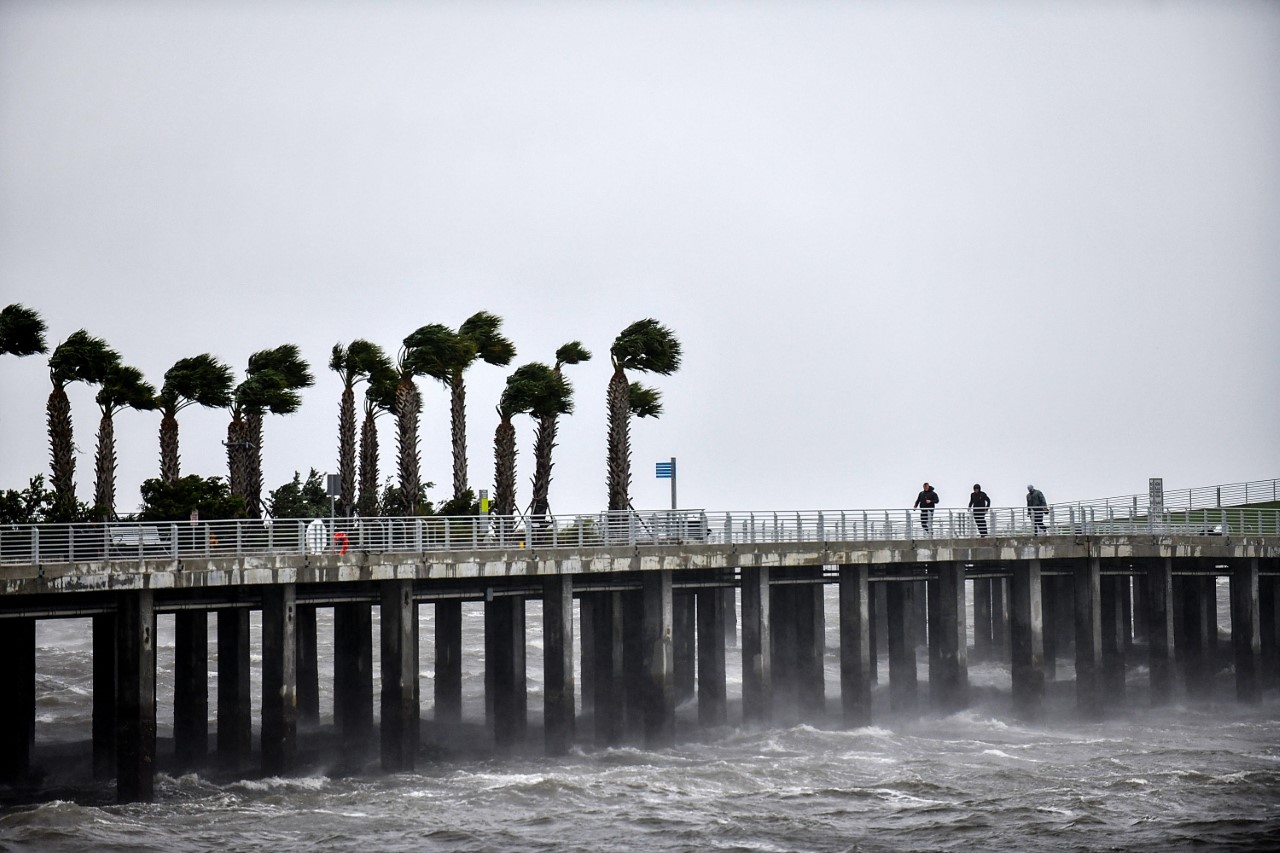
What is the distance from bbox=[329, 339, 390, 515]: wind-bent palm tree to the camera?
6284 cm

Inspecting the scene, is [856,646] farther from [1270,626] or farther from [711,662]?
[1270,626]

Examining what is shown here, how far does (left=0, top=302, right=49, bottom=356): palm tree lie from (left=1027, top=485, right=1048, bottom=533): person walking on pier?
3680 centimetres

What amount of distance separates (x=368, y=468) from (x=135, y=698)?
93.7 feet

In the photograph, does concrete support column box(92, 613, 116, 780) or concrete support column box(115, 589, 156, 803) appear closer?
concrete support column box(115, 589, 156, 803)

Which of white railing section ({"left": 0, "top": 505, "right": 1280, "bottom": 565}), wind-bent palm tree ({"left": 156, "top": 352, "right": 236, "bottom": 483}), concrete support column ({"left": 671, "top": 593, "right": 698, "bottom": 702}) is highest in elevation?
wind-bent palm tree ({"left": 156, "top": 352, "right": 236, "bottom": 483})

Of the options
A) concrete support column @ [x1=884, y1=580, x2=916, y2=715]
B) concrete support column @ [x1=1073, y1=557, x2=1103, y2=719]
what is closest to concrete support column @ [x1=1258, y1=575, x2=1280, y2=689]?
concrete support column @ [x1=1073, y1=557, x2=1103, y2=719]

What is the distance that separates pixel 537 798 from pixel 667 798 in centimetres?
311

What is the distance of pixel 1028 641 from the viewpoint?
164ft

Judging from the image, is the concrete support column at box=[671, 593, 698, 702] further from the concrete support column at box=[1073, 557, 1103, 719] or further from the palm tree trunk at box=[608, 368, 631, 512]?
the concrete support column at box=[1073, 557, 1103, 719]

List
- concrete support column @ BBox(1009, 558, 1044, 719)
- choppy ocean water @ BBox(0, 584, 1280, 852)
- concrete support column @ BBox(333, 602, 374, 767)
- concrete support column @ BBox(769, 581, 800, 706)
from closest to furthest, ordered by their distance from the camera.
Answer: choppy ocean water @ BBox(0, 584, 1280, 852), concrete support column @ BBox(333, 602, 374, 767), concrete support column @ BBox(769, 581, 800, 706), concrete support column @ BBox(1009, 558, 1044, 719)

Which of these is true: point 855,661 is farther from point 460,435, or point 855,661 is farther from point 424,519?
point 460,435

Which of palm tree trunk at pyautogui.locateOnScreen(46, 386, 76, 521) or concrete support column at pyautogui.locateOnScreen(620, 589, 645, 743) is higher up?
palm tree trunk at pyautogui.locateOnScreen(46, 386, 76, 521)

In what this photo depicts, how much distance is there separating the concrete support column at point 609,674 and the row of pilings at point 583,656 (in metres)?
0.07

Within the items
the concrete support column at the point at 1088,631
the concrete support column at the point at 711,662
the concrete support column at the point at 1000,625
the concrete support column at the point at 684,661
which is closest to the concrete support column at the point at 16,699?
the concrete support column at the point at 711,662
